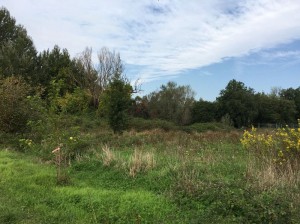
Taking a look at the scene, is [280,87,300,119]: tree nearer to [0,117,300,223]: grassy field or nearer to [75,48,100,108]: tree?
[75,48,100,108]: tree

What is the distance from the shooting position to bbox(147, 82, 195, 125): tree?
53.5m

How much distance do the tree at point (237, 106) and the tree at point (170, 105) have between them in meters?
5.23

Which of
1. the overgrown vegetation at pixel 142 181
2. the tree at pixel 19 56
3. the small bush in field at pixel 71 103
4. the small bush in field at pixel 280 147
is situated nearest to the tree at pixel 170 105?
the tree at pixel 19 56

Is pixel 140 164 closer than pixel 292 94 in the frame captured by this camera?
Yes

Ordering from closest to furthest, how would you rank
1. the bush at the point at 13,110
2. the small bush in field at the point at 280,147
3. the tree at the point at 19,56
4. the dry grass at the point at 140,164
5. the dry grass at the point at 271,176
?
the dry grass at the point at 271,176 → the small bush in field at the point at 280,147 → the dry grass at the point at 140,164 → the bush at the point at 13,110 → the tree at the point at 19,56

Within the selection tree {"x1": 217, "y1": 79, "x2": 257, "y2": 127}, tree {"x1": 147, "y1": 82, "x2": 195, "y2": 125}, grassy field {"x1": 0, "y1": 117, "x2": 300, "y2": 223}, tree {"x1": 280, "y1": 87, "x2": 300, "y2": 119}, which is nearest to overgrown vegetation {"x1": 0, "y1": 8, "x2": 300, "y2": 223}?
grassy field {"x1": 0, "y1": 117, "x2": 300, "y2": 223}

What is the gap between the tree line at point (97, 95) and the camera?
1783 centimetres

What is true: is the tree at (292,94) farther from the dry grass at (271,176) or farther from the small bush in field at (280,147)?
the dry grass at (271,176)

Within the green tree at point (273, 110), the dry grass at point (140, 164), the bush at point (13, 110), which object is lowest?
the dry grass at point (140, 164)

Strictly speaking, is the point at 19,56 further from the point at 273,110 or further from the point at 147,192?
the point at 273,110

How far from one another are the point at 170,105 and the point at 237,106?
421 inches

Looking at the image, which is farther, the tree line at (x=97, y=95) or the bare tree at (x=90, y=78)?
the bare tree at (x=90, y=78)

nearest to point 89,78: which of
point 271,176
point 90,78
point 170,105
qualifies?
point 90,78

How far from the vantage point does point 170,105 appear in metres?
54.9
